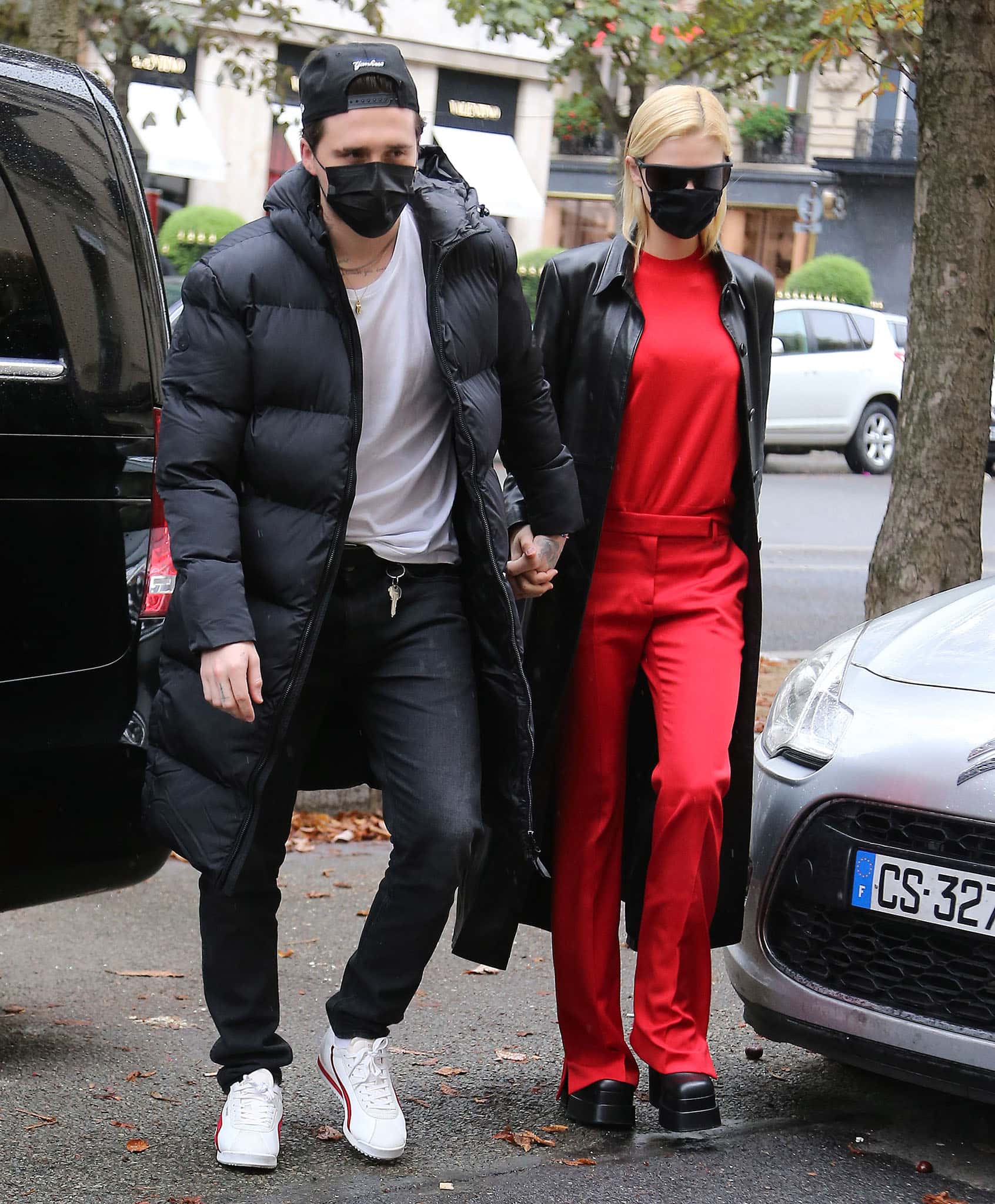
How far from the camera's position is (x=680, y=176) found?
10.1 feet

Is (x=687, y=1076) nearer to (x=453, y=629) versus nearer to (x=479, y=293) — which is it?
(x=453, y=629)

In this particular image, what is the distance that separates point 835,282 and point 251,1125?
2546cm

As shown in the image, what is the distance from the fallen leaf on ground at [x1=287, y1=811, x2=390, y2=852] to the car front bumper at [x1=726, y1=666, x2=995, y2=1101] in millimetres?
2354

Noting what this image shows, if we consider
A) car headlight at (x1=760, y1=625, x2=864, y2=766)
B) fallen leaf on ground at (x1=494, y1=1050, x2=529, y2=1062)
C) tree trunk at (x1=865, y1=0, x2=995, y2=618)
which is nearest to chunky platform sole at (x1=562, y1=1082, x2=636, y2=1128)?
fallen leaf on ground at (x1=494, y1=1050, x2=529, y2=1062)

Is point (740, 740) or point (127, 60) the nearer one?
point (740, 740)

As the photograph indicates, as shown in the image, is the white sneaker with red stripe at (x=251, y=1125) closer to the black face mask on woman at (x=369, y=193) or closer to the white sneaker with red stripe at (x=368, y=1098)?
the white sneaker with red stripe at (x=368, y=1098)

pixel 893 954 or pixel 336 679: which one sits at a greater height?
pixel 336 679

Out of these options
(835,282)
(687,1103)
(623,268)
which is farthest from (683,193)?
(835,282)

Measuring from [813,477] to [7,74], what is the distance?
15442 mm

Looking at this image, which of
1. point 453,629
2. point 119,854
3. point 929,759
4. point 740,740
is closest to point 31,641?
point 119,854

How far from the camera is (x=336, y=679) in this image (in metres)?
2.90

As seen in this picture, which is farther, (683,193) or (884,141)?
(884,141)

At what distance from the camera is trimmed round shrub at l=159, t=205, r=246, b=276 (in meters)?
22.2

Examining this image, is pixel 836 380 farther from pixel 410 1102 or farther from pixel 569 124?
pixel 569 124
